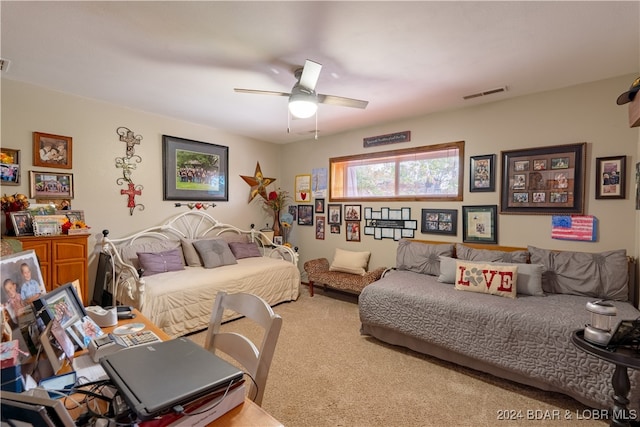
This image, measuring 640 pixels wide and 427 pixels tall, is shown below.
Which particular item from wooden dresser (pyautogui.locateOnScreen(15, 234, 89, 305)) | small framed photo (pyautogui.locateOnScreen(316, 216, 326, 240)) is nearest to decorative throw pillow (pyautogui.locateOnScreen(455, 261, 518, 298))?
small framed photo (pyautogui.locateOnScreen(316, 216, 326, 240))

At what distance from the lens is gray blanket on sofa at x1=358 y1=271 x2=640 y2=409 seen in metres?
1.88

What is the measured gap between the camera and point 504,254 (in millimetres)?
2986

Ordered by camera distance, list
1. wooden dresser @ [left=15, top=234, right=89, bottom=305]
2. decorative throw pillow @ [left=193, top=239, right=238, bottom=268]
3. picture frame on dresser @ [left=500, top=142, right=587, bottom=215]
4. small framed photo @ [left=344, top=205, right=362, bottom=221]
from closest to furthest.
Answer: wooden dresser @ [left=15, top=234, right=89, bottom=305], picture frame on dresser @ [left=500, top=142, right=587, bottom=215], decorative throw pillow @ [left=193, top=239, right=238, bottom=268], small framed photo @ [left=344, top=205, right=362, bottom=221]

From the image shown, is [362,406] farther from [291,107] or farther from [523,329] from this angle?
[291,107]

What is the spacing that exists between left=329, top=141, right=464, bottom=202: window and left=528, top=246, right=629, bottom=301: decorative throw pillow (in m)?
1.11

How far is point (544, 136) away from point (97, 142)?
4790 mm

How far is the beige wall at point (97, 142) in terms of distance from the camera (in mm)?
2785

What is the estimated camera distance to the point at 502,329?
2.19m

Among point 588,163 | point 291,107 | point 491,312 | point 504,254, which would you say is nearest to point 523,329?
point 491,312

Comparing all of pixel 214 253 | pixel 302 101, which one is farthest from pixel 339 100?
pixel 214 253

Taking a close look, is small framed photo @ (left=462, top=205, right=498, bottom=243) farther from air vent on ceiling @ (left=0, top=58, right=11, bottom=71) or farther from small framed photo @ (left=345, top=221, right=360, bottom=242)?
air vent on ceiling @ (left=0, top=58, right=11, bottom=71)

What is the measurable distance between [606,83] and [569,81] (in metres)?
0.30

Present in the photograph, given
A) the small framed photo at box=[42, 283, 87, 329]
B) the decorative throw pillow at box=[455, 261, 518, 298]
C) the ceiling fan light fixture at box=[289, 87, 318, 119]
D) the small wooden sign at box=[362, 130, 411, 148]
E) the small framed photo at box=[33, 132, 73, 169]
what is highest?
the small wooden sign at box=[362, 130, 411, 148]

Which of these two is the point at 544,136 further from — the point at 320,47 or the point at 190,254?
the point at 190,254
